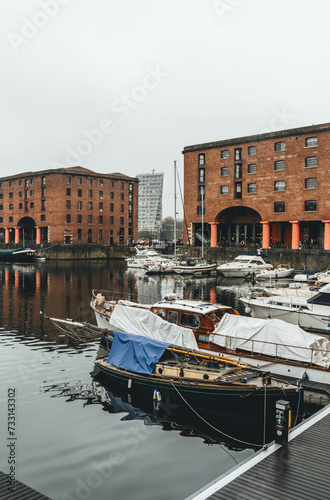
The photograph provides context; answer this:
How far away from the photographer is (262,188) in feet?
214

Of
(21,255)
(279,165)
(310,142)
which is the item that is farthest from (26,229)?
(310,142)

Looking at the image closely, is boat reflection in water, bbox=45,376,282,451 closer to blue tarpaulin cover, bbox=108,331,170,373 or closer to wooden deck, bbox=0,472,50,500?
blue tarpaulin cover, bbox=108,331,170,373

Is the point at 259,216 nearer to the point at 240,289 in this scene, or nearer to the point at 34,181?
the point at 240,289

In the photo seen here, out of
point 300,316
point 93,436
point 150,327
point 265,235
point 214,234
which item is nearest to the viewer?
point 93,436

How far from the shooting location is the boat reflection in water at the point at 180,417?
12.9 m

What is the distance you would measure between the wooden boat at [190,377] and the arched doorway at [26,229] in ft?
307

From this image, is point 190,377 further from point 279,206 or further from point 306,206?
point 279,206

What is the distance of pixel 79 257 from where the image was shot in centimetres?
9000

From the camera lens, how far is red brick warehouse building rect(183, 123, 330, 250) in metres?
60.3

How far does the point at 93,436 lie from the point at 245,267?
4533 cm

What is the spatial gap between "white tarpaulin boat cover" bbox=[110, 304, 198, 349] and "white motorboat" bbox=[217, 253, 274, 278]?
3758cm

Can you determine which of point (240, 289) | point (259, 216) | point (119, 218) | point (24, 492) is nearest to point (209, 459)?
point (24, 492)

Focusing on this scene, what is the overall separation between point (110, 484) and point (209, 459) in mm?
2892

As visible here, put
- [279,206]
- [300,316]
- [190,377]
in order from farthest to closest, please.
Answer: [279,206], [300,316], [190,377]
